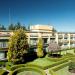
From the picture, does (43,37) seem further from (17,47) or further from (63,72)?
(63,72)

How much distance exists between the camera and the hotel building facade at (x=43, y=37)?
168 feet

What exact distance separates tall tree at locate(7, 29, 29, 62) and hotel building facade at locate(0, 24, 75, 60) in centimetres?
455

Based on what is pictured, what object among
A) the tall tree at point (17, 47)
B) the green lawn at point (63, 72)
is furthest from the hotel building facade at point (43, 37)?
the green lawn at point (63, 72)

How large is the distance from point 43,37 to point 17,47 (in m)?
22.4

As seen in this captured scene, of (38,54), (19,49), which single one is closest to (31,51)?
(38,54)

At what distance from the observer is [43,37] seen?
67750mm

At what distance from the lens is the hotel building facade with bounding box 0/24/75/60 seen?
5116 cm

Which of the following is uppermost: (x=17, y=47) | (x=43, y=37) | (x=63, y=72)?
(x=43, y=37)

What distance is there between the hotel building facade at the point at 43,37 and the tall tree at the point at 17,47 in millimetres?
4548

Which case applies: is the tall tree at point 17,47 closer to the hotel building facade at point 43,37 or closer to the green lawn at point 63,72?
the hotel building facade at point 43,37

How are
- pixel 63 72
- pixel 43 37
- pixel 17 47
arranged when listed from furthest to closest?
pixel 43 37 → pixel 17 47 → pixel 63 72

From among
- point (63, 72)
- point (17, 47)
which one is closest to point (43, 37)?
point (17, 47)

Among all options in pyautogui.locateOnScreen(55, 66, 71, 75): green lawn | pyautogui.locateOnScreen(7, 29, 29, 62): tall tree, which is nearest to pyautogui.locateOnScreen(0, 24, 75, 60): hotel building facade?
pyautogui.locateOnScreen(7, 29, 29, 62): tall tree

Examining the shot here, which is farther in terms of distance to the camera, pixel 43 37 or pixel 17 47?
pixel 43 37
